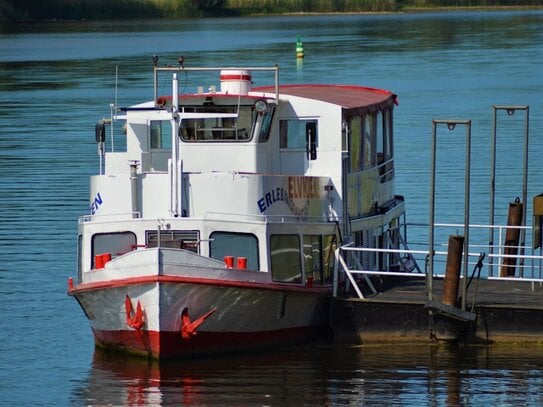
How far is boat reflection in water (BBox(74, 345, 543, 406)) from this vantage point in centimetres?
2156

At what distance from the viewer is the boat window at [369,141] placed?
26.1 metres

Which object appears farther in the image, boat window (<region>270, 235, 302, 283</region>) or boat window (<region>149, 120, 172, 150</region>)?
boat window (<region>149, 120, 172, 150</region>)

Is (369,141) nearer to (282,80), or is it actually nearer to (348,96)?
(348,96)

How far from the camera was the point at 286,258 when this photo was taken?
77.6 feet

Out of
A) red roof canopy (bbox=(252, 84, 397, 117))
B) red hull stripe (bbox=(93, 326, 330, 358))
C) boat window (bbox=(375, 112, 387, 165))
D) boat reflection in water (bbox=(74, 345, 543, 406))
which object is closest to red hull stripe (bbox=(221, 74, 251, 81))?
red roof canopy (bbox=(252, 84, 397, 117))

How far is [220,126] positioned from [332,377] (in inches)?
172

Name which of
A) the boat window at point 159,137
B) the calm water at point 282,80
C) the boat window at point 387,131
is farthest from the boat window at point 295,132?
the calm water at point 282,80

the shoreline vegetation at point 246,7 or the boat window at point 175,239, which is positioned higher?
the shoreline vegetation at point 246,7

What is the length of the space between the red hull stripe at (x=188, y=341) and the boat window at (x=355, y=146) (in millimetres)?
2994

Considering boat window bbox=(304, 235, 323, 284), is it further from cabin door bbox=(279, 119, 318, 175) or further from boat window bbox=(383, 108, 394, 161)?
boat window bbox=(383, 108, 394, 161)

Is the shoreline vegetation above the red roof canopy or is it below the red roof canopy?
above

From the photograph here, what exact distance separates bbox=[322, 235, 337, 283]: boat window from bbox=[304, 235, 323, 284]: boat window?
0.10 meters

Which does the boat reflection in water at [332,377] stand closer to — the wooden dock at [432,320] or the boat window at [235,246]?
the wooden dock at [432,320]

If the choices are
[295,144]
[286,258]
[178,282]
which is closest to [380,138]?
[295,144]
